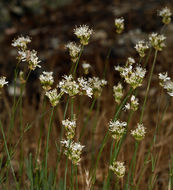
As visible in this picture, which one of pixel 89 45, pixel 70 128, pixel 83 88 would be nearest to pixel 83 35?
pixel 83 88

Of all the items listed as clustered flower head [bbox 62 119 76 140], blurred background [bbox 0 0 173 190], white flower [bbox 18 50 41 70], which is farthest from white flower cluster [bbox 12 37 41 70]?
blurred background [bbox 0 0 173 190]

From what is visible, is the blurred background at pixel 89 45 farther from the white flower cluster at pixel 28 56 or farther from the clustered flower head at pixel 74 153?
the white flower cluster at pixel 28 56

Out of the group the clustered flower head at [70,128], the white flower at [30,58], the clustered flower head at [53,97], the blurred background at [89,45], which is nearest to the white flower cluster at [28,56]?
the white flower at [30,58]

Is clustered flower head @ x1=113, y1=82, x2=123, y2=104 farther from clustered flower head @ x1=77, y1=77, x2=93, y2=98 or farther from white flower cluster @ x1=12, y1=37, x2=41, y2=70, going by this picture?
white flower cluster @ x1=12, y1=37, x2=41, y2=70

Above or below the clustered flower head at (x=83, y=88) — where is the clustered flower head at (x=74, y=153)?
below

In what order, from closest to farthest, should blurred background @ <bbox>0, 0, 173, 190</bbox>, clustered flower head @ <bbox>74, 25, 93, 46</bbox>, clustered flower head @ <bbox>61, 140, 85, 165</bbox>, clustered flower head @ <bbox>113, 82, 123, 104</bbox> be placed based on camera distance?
clustered flower head @ <bbox>61, 140, 85, 165</bbox>, clustered flower head @ <bbox>74, 25, 93, 46</bbox>, clustered flower head @ <bbox>113, 82, 123, 104</bbox>, blurred background @ <bbox>0, 0, 173, 190</bbox>

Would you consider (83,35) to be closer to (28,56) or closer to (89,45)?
(28,56)

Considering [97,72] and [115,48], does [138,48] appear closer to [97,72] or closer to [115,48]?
[97,72]

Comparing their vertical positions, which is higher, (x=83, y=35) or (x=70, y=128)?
(x=83, y=35)

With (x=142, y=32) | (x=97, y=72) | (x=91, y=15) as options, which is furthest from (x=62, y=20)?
(x=97, y=72)
